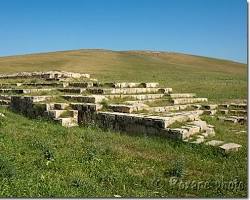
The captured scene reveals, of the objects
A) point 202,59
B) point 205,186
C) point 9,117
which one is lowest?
point 205,186

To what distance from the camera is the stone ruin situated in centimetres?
1348

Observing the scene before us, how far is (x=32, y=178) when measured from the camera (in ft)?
30.0

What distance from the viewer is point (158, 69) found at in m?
59.5

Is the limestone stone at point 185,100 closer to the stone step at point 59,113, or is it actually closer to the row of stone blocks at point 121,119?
the row of stone blocks at point 121,119

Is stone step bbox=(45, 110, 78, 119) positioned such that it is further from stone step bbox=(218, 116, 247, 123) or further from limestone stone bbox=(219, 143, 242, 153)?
limestone stone bbox=(219, 143, 242, 153)

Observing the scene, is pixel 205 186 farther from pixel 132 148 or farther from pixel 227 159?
pixel 132 148

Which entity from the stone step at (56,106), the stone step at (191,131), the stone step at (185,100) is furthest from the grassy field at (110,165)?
the stone step at (185,100)

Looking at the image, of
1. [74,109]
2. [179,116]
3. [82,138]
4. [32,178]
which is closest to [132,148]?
[82,138]

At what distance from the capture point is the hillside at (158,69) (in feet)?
107

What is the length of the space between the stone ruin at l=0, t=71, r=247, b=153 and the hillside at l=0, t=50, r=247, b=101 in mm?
5812

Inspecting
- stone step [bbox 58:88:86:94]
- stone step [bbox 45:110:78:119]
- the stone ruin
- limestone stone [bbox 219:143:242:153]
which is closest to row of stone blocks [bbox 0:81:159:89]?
the stone ruin

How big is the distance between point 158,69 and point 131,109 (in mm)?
43887

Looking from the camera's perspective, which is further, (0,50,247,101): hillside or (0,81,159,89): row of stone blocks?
(0,50,247,101): hillside

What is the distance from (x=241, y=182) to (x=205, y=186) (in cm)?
83
